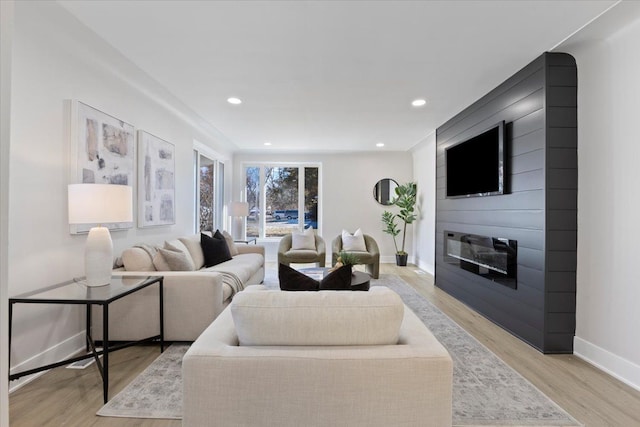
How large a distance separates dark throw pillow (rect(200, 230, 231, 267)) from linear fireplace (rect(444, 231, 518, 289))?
303 cm

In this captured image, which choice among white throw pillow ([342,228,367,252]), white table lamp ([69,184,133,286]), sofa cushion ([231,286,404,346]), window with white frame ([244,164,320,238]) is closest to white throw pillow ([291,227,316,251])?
white throw pillow ([342,228,367,252])

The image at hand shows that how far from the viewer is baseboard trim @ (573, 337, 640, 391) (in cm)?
218

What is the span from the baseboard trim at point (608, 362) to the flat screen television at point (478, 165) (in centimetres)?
144

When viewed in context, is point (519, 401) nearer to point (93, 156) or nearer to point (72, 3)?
point (93, 156)

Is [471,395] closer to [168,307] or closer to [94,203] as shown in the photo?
[168,307]

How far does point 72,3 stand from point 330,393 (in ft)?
8.87

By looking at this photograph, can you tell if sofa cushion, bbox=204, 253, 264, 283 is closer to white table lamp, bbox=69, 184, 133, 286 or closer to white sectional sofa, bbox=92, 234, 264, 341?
white sectional sofa, bbox=92, 234, 264, 341

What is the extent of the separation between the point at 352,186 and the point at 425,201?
1653 mm

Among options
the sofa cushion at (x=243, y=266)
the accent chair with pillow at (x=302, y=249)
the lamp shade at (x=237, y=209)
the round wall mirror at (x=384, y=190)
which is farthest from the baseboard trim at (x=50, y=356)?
the round wall mirror at (x=384, y=190)

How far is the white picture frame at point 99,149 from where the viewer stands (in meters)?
2.47

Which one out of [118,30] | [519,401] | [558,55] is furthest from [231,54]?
[519,401]

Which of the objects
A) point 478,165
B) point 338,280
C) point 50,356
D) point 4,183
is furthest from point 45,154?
point 478,165

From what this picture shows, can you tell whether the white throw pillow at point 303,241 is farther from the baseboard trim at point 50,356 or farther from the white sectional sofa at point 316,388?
the white sectional sofa at point 316,388

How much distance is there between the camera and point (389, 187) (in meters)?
7.30
